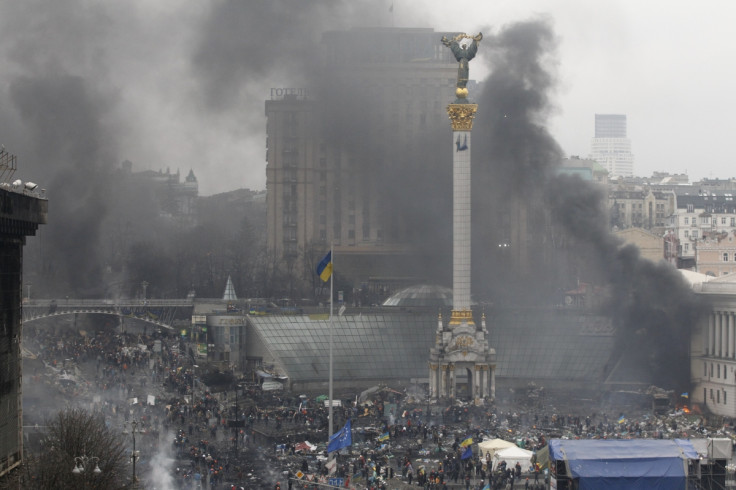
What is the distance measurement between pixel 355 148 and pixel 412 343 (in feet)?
129

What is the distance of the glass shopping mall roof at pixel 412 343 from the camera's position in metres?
97.7

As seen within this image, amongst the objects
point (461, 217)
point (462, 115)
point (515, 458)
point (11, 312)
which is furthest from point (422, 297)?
point (11, 312)

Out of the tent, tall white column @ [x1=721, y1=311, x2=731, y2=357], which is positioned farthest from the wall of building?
tall white column @ [x1=721, y1=311, x2=731, y2=357]

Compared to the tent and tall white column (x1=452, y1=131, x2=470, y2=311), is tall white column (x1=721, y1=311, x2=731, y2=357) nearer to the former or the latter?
tall white column (x1=452, y1=131, x2=470, y2=311)

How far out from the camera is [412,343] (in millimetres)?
102812

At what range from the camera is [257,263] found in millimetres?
143000

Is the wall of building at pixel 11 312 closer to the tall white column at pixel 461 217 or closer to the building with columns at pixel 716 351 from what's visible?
the building with columns at pixel 716 351

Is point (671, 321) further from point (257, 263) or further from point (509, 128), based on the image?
point (257, 263)

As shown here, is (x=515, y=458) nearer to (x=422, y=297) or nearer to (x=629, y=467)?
(x=629, y=467)

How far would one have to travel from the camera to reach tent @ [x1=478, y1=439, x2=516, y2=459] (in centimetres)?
6028

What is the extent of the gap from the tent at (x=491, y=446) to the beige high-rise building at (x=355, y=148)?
67463mm

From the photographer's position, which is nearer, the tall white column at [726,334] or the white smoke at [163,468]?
the white smoke at [163,468]

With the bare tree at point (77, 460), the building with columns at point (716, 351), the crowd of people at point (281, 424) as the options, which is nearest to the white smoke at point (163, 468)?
the crowd of people at point (281, 424)

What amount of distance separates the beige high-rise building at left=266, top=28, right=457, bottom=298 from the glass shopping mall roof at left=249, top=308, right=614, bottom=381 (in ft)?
81.9
